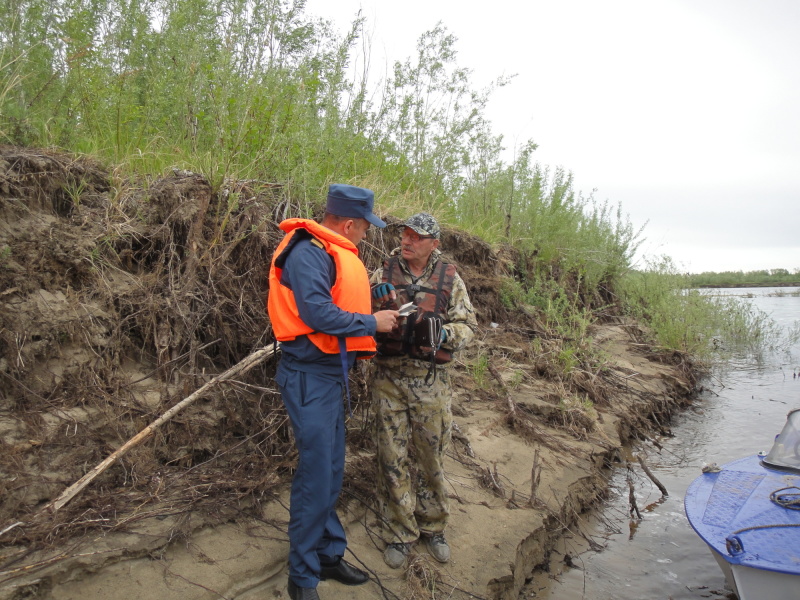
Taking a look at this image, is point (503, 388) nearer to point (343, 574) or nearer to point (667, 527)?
point (667, 527)

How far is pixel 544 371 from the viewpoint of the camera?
7.65m

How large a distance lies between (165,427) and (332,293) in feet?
5.43

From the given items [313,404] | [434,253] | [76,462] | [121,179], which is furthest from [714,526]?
[121,179]

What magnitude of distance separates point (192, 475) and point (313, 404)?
1279 mm

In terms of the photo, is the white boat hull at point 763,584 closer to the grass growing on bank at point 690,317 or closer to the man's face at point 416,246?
the man's face at point 416,246

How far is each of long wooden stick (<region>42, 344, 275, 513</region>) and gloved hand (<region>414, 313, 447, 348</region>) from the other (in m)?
1.23

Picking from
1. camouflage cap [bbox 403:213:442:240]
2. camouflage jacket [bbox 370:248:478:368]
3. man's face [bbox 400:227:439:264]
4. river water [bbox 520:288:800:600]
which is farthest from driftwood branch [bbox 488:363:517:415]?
camouflage cap [bbox 403:213:442:240]

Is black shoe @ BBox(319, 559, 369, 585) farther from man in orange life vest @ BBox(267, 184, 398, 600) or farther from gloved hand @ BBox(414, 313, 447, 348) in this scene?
gloved hand @ BBox(414, 313, 447, 348)

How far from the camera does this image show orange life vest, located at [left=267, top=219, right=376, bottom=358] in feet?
9.63

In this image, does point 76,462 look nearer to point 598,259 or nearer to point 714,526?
point 714,526

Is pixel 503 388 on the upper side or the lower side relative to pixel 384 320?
lower

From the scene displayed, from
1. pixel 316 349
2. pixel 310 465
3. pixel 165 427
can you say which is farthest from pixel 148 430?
pixel 316 349

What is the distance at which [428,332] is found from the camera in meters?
3.47

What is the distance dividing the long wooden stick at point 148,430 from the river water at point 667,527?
265 centimetres
